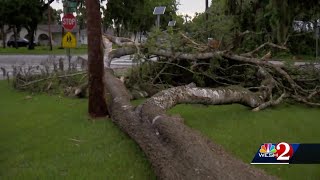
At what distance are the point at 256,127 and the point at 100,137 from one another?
273cm

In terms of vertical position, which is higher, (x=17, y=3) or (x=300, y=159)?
(x=17, y=3)

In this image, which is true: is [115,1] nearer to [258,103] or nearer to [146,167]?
[258,103]

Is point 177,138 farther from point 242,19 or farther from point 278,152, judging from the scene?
point 242,19

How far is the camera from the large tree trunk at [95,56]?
385 inches

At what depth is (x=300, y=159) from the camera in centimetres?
388

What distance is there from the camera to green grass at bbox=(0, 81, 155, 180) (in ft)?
20.6

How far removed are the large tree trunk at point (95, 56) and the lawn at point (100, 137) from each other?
0.51 metres

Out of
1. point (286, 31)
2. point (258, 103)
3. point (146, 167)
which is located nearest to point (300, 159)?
point (146, 167)

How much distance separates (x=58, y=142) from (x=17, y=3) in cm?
3666

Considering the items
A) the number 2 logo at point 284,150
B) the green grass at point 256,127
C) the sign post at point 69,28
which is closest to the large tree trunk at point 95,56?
the green grass at point 256,127

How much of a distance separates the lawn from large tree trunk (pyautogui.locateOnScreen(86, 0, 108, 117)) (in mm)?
510

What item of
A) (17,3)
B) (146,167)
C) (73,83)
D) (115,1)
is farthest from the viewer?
(115,1)

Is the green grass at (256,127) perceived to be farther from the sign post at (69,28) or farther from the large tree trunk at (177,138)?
the sign post at (69,28)

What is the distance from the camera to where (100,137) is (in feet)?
27.0
